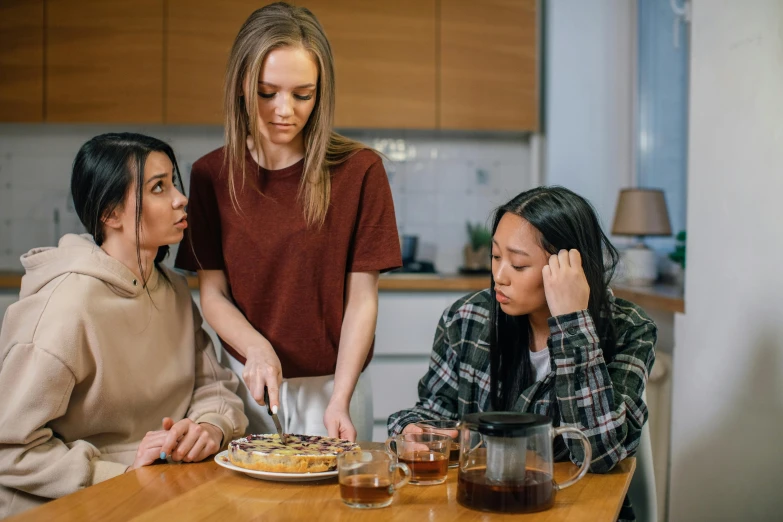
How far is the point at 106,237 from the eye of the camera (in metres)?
1.53

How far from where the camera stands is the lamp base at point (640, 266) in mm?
3078

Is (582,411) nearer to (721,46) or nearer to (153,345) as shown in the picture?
(153,345)

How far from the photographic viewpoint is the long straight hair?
1420 millimetres

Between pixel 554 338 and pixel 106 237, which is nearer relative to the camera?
pixel 554 338

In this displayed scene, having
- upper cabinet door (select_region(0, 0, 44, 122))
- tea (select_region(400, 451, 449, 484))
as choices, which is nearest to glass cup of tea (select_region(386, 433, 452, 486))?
tea (select_region(400, 451, 449, 484))

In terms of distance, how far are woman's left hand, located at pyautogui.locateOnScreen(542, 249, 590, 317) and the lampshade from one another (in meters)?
1.79

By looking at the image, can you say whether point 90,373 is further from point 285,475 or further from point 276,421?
point 285,475

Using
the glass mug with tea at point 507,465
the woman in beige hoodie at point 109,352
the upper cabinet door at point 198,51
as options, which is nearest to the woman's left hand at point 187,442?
the woman in beige hoodie at point 109,352

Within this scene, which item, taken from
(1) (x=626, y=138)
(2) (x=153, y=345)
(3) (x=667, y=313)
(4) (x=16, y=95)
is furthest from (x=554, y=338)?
(4) (x=16, y=95)

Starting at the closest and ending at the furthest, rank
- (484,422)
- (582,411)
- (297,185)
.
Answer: (484,422) < (582,411) < (297,185)

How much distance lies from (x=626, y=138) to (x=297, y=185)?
245 centimetres

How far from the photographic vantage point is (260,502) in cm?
106

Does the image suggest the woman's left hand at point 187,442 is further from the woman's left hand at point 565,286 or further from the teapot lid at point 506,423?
the woman's left hand at point 565,286

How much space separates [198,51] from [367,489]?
Answer: 2920mm
